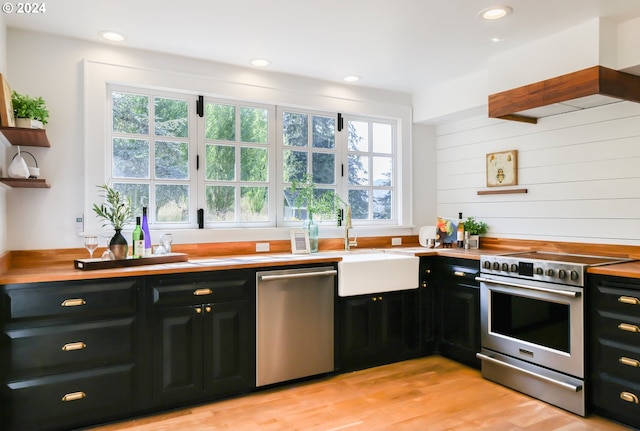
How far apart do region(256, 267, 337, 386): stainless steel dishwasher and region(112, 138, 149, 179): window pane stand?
4.23 ft

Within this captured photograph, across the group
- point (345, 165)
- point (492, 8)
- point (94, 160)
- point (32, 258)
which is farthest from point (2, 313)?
point (492, 8)

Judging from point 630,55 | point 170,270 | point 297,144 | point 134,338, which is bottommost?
point 134,338

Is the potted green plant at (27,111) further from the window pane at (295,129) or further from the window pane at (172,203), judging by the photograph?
the window pane at (295,129)

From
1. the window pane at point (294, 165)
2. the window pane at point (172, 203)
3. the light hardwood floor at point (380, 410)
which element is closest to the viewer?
the light hardwood floor at point (380, 410)

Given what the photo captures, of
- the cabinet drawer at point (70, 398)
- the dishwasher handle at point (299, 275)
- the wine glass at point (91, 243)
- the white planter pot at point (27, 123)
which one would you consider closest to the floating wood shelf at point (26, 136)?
the white planter pot at point (27, 123)

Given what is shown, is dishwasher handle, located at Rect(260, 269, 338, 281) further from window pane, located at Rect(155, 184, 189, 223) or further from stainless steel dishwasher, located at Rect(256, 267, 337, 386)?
window pane, located at Rect(155, 184, 189, 223)

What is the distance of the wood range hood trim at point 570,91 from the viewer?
2691 mm

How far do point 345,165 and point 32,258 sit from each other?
267 cm

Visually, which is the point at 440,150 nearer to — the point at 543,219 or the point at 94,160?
the point at 543,219

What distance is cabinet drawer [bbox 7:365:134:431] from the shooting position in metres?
2.30

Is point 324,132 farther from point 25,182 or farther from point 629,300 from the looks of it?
point 629,300

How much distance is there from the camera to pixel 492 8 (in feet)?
8.37

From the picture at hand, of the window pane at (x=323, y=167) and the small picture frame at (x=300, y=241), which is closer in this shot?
the small picture frame at (x=300, y=241)

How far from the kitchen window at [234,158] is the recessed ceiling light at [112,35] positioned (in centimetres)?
36
